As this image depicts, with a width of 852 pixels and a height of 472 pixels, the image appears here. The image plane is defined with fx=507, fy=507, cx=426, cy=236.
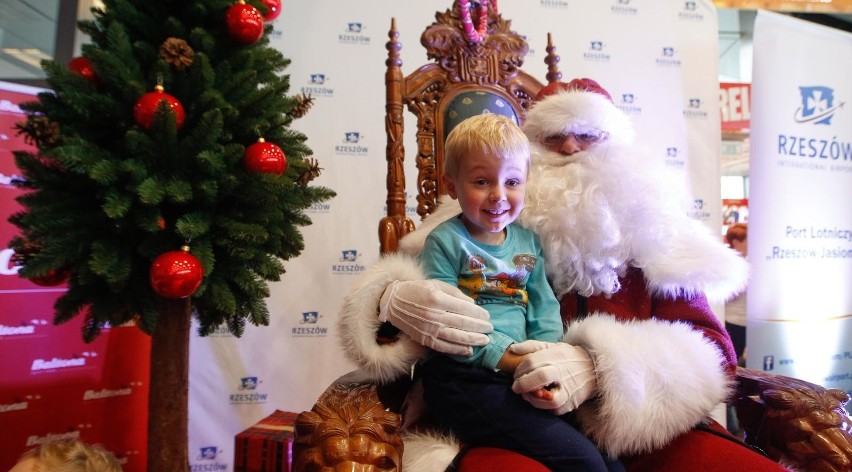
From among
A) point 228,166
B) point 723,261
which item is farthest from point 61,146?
point 723,261

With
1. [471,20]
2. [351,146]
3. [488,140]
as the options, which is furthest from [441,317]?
[351,146]

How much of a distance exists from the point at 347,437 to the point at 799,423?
112cm

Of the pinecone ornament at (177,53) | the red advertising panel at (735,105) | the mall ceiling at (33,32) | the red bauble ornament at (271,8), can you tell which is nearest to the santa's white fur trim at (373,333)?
the pinecone ornament at (177,53)

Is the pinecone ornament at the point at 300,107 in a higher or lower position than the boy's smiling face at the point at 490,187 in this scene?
higher

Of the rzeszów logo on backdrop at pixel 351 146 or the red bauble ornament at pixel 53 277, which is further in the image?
the rzeszów logo on backdrop at pixel 351 146

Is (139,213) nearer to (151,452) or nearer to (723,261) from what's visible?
(151,452)

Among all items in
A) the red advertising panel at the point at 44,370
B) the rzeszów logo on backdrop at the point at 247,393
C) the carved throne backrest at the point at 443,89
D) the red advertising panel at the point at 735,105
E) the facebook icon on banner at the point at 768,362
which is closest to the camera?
the carved throne backrest at the point at 443,89

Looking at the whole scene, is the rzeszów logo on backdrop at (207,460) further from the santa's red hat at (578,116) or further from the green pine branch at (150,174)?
the santa's red hat at (578,116)

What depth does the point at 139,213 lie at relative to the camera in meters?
1.37

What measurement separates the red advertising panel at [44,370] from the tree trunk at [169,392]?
32.0 inches

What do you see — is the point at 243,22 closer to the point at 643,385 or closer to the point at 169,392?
the point at 169,392

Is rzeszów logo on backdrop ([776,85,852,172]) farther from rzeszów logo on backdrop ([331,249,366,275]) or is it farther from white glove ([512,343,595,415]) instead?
white glove ([512,343,595,415])

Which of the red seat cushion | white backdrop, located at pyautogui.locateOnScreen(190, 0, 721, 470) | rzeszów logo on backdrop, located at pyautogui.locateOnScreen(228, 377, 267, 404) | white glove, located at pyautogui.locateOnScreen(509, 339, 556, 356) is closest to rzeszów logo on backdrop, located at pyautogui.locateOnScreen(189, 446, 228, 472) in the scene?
white backdrop, located at pyautogui.locateOnScreen(190, 0, 721, 470)

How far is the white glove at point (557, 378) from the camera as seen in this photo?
45.1 inches
